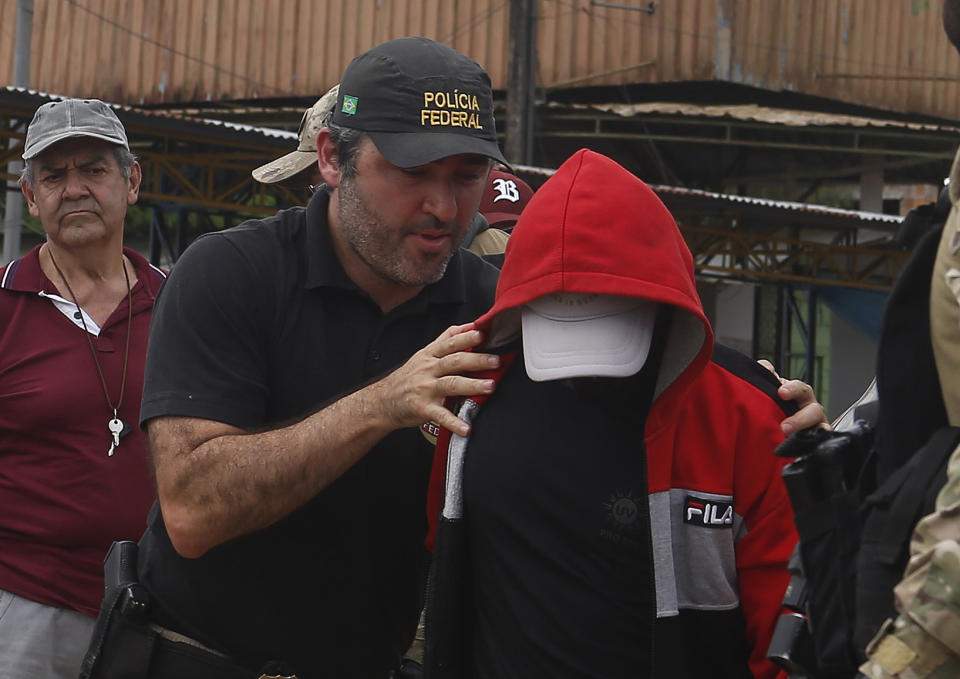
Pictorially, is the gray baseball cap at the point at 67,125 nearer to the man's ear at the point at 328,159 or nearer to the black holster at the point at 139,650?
the man's ear at the point at 328,159

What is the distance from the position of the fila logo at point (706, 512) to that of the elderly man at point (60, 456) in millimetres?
1987

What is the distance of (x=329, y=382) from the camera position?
2.77 m

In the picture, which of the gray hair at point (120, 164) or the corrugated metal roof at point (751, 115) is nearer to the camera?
the gray hair at point (120, 164)

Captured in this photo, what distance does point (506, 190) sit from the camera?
451 centimetres

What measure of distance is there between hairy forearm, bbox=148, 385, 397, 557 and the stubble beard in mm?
358

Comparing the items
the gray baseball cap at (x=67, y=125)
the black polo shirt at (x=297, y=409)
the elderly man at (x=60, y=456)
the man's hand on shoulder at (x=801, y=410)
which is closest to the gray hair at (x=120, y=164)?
the gray baseball cap at (x=67, y=125)

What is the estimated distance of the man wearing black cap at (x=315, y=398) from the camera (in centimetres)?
261

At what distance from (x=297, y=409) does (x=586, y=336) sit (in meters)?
0.77

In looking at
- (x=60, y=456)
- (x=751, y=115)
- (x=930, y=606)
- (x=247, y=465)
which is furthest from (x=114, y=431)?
(x=751, y=115)

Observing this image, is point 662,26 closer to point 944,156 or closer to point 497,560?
point 944,156

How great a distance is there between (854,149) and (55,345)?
47.1 feet

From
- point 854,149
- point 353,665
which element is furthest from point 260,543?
point 854,149

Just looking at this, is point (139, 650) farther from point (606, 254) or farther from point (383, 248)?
point (606, 254)

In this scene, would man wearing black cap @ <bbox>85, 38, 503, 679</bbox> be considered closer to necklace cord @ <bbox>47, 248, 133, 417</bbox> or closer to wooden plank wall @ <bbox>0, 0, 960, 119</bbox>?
necklace cord @ <bbox>47, 248, 133, 417</bbox>
